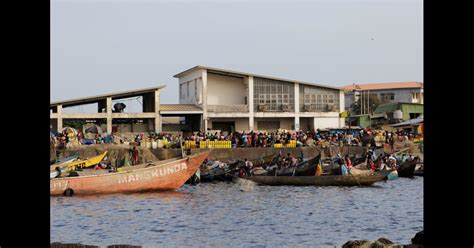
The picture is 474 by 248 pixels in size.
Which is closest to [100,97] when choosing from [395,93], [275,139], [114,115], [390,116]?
[114,115]

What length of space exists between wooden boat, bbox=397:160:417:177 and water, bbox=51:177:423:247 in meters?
2.33

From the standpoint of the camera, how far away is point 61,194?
23031 millimetres

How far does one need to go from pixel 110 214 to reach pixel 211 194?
6.55 metres

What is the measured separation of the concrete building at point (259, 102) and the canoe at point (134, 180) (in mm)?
15422

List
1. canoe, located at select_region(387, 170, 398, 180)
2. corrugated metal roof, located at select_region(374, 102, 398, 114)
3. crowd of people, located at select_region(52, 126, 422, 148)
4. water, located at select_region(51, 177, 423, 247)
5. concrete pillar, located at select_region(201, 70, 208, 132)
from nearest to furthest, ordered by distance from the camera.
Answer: water, located at select_region(51, 177, 423, 247) < canoe, located at select_region(387, 170, 398, 180) < crowd of people, located at select_region(52, 126, 422, 148) < concrete pillar, located at select_region(201, 70, 208, 132) < corrugated metal roof, located at select_region(374, 102, 398, 114)

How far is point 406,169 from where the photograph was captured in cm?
2953

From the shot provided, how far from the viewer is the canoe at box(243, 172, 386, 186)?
25844 mm

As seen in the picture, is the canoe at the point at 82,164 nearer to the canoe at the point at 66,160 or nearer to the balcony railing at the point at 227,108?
the canoe at the point at 66,160

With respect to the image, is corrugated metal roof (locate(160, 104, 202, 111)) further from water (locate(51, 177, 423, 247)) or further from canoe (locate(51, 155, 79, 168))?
water (locate(51, 177, 423, 247))

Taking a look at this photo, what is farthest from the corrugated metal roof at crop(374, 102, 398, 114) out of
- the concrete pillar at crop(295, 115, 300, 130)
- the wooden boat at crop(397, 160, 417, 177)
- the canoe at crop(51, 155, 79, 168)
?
the canoe at crop(51, 155, 79, 168)

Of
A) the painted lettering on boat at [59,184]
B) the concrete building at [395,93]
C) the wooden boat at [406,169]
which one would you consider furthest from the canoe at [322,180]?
the concrete building at [395,93]

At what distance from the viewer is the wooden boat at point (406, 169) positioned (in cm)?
2931
